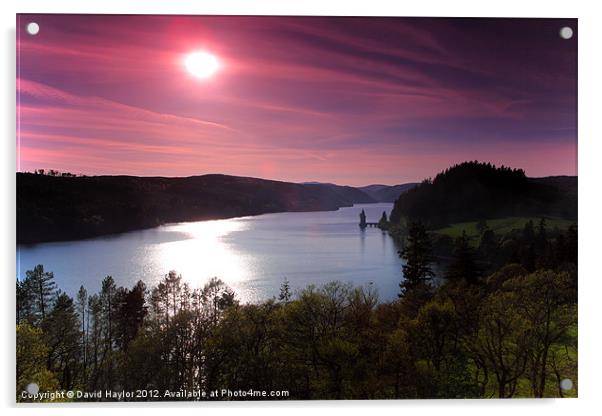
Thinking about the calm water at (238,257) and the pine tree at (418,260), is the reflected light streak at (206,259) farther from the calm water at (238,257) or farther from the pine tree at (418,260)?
the pine tree at (418,260)

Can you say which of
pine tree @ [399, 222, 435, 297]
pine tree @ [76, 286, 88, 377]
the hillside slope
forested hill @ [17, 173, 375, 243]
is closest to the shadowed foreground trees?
pine tree @ [76, 286, 88, 377]


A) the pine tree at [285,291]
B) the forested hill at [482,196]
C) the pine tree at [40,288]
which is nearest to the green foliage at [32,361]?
the pine tree at [40,288]

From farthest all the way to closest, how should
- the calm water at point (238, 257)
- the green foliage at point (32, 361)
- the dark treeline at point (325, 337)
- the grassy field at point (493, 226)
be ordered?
the grassy field at point (493, 226) < the calm water at point (238, 257) < the dark treeline at point (325, 337) < the green foliage at point (32, 361)

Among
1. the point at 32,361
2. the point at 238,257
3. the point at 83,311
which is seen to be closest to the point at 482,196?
the point at 238,257

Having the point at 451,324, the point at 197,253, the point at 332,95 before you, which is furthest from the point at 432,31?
the point at 197,253

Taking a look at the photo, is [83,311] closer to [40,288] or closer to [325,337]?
[40,288]

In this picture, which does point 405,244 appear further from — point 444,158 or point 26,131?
point 26,131
